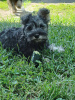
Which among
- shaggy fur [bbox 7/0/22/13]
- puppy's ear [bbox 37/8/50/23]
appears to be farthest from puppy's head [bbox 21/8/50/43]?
shaggy fur [bbox 7/0/22/13]

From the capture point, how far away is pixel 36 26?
130 inches

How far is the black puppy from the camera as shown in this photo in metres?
3.17

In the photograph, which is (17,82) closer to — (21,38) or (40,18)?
(21,38)

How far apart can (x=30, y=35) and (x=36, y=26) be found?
1.04 ft

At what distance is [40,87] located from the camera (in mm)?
2492

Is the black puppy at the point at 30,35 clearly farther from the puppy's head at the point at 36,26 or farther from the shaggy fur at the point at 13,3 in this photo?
the shaggy fur at the point at 13,3

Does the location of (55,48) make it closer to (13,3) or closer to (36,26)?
(36,26)

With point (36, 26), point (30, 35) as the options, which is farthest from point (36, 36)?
point (36, 26)

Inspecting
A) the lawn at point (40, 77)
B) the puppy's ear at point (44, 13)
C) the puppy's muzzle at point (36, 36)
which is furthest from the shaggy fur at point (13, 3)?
the puppy's muzzle at point (36, 36)

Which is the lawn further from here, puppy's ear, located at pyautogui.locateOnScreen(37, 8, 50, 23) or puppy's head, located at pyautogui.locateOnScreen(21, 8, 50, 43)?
puppy's ear, located at pyautogui.locateOnScreen(37, 8, 50, 23)

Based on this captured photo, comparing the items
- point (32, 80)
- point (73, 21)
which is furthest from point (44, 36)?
point (73, 21)

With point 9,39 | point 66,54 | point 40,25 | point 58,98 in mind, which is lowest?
point 58,98

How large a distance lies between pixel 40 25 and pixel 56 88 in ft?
5.17

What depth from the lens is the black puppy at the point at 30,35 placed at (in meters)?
3.17
